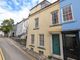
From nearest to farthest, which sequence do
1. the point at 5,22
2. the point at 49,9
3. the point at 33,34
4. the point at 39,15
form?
the point at 49,9
the point at 39,15
the point at 33,34
the point at 5,22

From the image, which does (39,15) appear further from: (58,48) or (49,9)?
(58,48)

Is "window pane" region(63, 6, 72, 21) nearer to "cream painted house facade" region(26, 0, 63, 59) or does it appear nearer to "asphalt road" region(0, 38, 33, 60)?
"cream painted house facade" region(26, 0, 63, 59)

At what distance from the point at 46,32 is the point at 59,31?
8.21 ft

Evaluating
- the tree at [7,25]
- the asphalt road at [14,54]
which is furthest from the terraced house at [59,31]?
the tree at [7,25]

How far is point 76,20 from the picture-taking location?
8289 millimetres

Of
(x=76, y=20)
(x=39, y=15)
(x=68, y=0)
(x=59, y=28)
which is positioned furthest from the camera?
(x=39, y=15)

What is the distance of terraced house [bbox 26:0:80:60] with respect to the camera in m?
8.38

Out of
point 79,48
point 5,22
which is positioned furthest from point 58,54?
point 5,22

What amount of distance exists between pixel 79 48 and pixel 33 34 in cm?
907

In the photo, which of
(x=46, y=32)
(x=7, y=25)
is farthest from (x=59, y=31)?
(x=7, y=25)

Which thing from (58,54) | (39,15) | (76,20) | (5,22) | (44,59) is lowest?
(44,59)

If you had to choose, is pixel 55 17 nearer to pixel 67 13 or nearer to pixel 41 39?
pixel 67 13

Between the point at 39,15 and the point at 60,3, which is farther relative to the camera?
the point at 39,15

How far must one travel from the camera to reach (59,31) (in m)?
10.1
